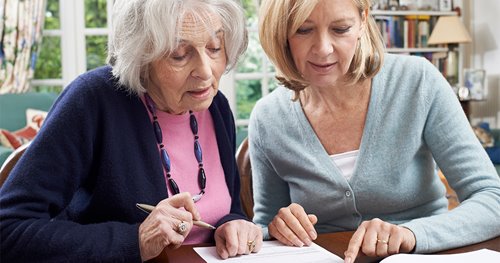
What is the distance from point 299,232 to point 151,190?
283mm

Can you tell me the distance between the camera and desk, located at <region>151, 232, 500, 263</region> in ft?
3.64

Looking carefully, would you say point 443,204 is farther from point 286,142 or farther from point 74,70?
point 74,70

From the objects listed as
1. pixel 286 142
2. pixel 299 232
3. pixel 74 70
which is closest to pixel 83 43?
pixel 74 70

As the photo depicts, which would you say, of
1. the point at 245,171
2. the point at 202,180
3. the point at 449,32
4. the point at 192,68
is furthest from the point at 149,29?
the point at 449,32

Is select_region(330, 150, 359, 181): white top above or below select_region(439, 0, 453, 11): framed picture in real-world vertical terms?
Answer: below

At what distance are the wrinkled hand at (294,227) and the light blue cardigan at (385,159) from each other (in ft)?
0.92

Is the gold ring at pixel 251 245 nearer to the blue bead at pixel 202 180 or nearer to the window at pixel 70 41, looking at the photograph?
the blue bead at pixel 202 180

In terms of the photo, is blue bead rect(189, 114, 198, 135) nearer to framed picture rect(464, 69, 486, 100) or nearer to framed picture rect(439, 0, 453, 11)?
framed picture rect(464, 69, 486, 100)

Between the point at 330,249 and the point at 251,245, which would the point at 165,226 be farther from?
the point at 330,249

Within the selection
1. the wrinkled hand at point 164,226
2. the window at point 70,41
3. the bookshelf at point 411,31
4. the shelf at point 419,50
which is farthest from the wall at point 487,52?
the wrinkled hand at point 164,226

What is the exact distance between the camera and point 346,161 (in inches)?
60.8

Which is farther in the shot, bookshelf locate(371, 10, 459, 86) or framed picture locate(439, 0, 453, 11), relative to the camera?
framed picture locate(439, 0, 453, 11)

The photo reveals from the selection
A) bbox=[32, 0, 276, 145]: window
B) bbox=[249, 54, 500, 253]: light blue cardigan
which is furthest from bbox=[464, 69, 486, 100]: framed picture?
bbox=[249, 54, 500, 253]: light blue cardigan

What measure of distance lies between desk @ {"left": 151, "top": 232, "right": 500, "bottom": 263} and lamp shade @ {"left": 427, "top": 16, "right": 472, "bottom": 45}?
4859 millimetres
